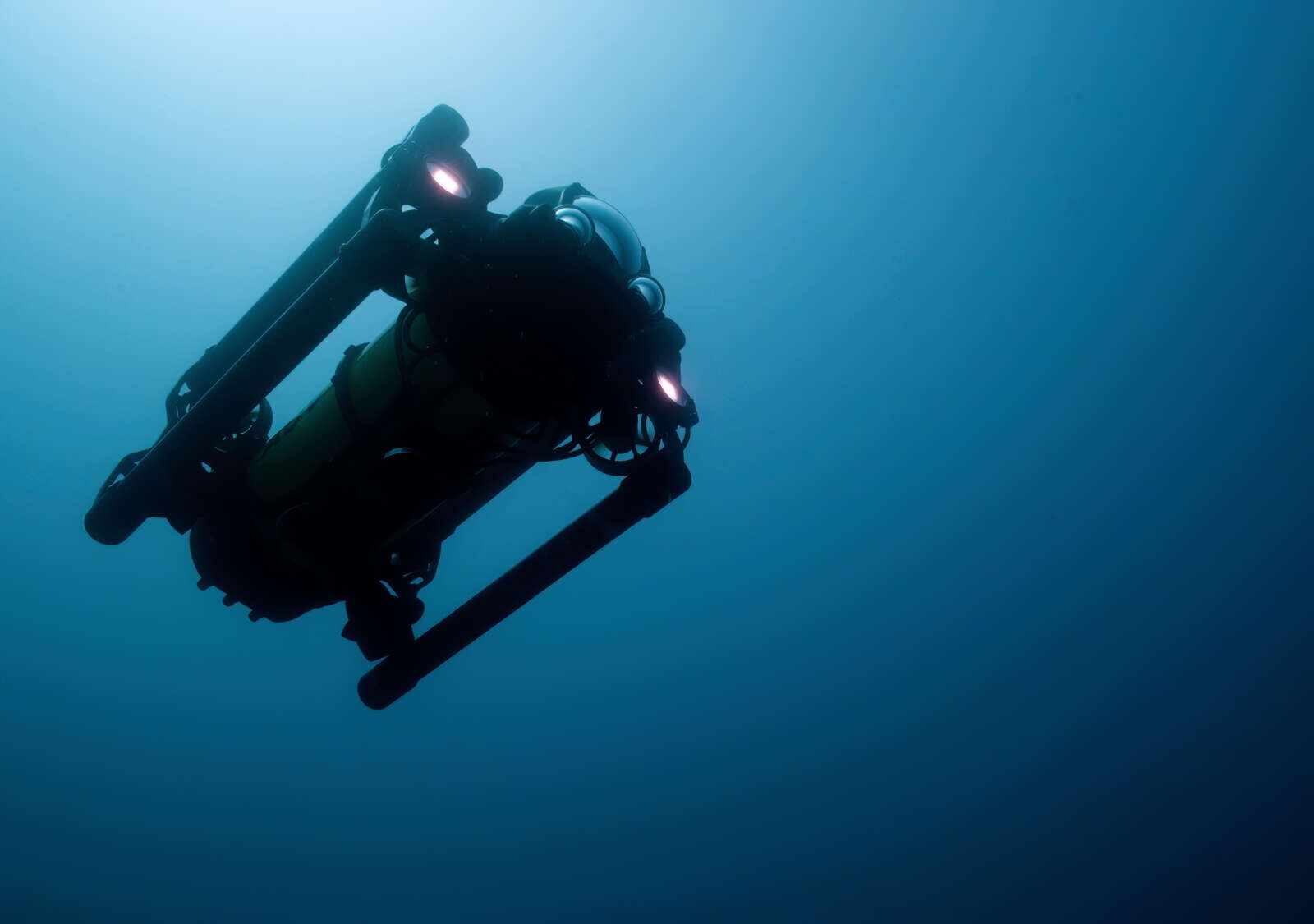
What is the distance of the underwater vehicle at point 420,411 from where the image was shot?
88.4 inches

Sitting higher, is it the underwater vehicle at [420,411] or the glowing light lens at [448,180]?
the glowing light lens at [448,180]

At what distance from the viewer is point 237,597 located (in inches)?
146

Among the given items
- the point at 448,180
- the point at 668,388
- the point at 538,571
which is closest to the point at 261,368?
the point at 448,180

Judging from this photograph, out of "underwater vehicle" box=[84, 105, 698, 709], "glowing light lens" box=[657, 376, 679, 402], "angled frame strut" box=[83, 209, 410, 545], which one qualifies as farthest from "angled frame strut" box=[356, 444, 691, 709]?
"angled frame strut" box=[83, 209, 410, 545]

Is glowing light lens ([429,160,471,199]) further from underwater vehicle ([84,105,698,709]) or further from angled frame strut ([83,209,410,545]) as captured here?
angled frame strut ([83,209,410,545])

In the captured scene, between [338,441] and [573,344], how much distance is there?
1.52 m

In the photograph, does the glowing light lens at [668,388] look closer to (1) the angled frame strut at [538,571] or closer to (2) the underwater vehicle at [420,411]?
(2) the underwater vehicle at [420,411]

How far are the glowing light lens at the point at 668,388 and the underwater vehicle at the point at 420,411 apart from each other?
0.01 m

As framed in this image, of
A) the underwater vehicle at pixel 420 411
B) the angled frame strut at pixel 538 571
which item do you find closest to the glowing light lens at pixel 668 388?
the underwater vehicle at pixel 420 411

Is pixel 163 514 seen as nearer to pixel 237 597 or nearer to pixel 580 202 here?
pixel 237 597

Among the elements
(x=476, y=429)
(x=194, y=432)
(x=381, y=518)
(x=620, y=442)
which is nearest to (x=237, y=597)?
(x=381, y=518)

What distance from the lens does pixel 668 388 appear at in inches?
97.5

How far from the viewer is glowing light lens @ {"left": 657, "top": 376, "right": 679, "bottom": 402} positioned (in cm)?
246

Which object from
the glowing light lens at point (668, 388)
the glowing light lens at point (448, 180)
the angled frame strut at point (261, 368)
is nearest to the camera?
the angled frame strut at point (261, 368)
